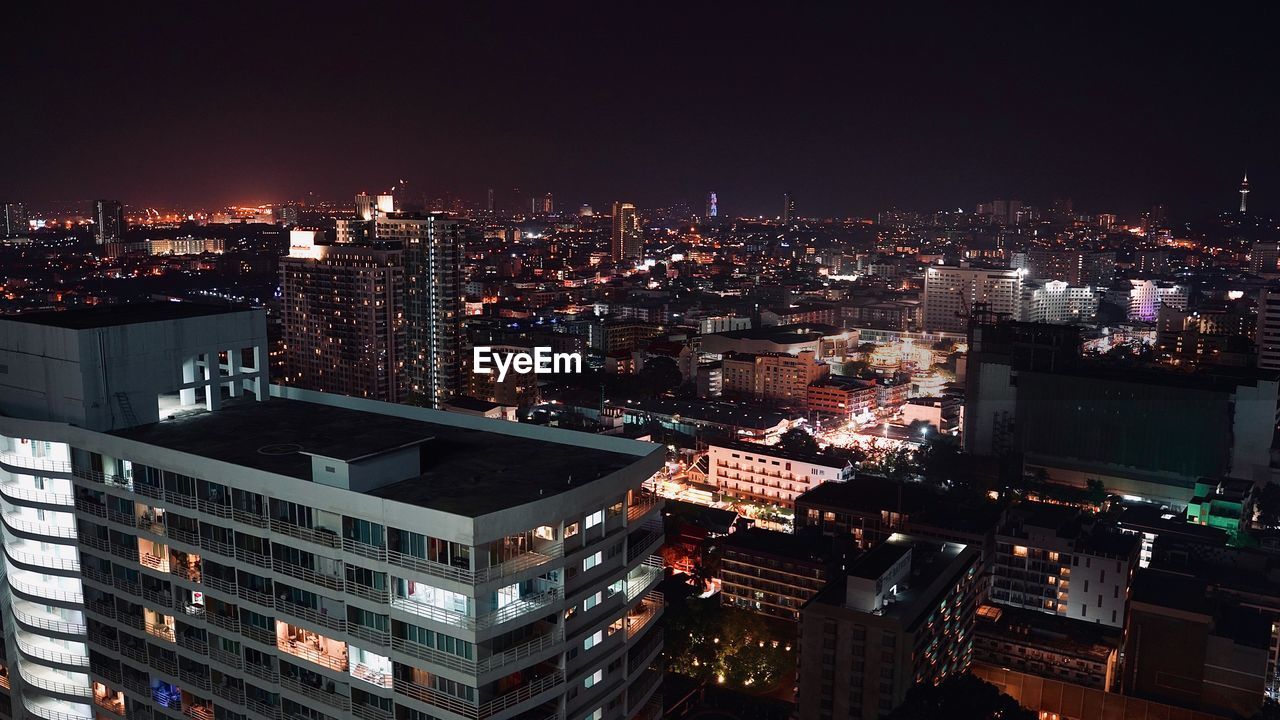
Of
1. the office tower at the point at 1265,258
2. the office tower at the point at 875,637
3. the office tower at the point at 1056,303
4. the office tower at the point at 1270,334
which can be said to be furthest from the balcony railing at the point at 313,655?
the office tower at the point at 1265,258

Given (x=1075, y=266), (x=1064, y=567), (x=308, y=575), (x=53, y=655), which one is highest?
(x=308, y=575)

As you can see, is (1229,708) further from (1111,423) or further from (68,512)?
(68,512)

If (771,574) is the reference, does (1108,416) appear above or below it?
above

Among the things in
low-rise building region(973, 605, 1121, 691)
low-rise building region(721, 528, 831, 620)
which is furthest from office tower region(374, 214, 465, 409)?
low-rise building region(973, 605, 1121, 691)

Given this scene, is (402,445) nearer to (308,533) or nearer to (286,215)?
(308,533)

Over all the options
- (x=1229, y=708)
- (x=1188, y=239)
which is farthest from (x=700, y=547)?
(x=1188, y=239)

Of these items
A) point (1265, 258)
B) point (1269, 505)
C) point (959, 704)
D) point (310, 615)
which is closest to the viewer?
point (310, 615)

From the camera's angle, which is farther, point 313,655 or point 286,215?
point 286,215
